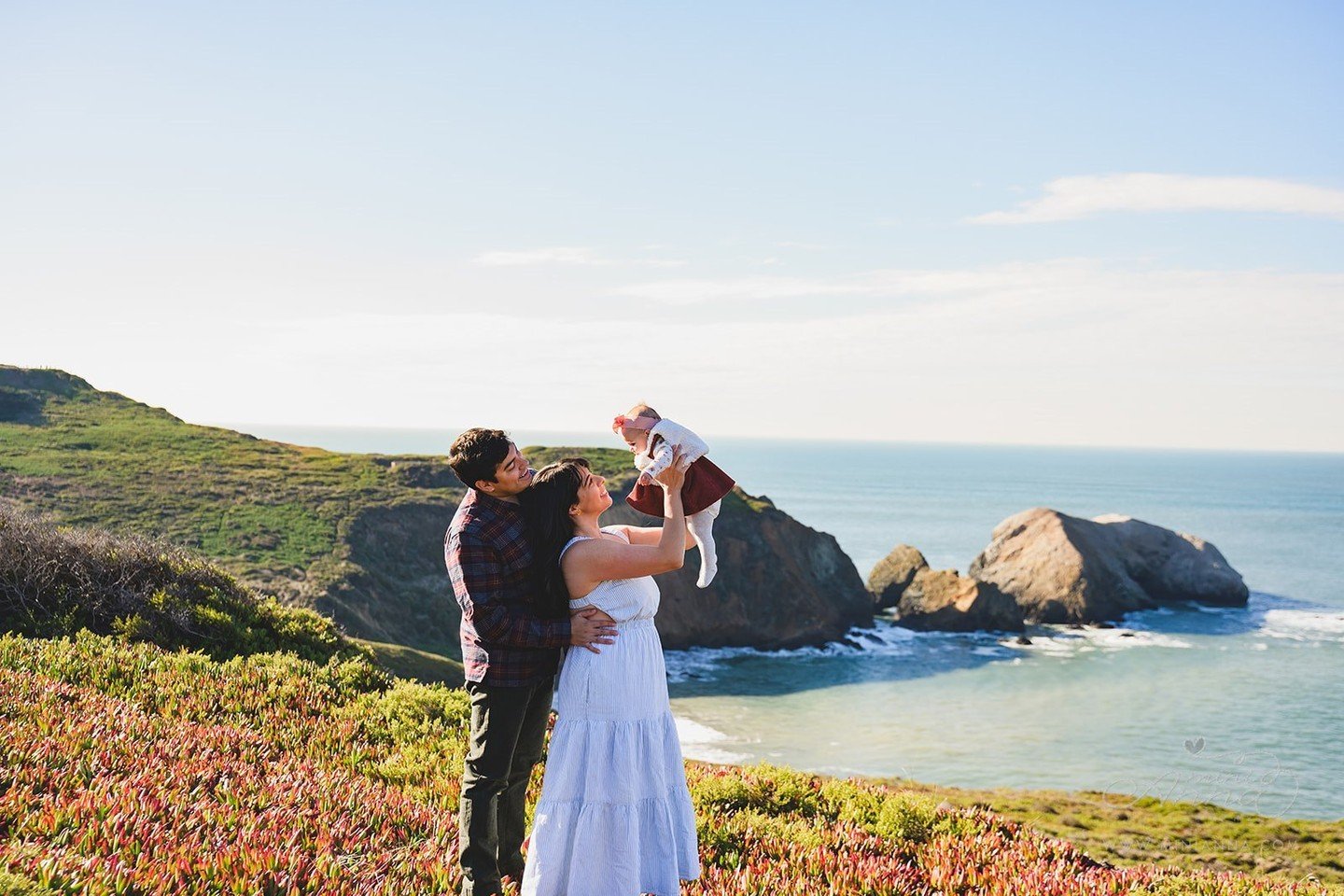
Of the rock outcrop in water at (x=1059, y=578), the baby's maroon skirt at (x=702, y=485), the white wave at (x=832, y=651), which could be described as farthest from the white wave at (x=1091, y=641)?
the baby's maroon skirt at (x=702, y=485)

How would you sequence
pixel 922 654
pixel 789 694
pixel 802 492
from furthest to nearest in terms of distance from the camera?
pixel 802 492 → pixel 922 654 → pixel 789 694

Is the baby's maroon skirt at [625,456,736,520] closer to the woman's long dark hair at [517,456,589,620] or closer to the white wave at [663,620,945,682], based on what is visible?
the woman's long dark hair at [517,456,589,620]

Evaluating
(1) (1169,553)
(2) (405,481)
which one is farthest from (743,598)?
(1) (1169,553)

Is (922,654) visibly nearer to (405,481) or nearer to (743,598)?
(743,598)

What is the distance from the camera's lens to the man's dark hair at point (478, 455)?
502 centimetres

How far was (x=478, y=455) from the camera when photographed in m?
5.02

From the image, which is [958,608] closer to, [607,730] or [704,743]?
[704,743]

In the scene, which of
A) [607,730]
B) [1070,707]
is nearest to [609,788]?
[607,730]

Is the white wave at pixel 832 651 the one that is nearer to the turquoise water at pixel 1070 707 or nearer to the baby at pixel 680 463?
the turquoise water at pixel 1070 707

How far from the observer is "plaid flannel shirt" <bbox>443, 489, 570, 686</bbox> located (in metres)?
4.96

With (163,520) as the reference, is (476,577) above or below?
above

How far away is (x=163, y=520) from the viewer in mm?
39812

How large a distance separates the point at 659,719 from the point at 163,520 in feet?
132

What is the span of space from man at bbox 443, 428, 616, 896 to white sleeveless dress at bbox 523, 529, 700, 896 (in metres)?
0.15
